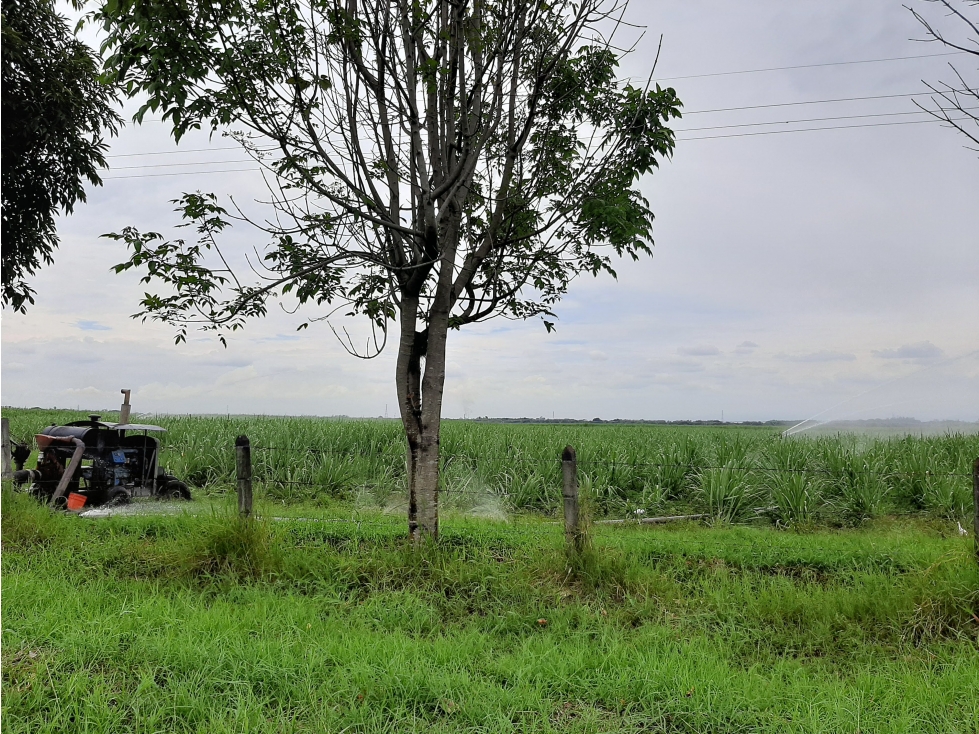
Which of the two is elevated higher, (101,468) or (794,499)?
(101,468)

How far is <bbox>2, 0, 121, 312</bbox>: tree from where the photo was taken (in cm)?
1442

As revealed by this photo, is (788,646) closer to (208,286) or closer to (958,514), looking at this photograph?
(208,286)

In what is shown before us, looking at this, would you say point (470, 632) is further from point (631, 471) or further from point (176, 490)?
point (176, 490)

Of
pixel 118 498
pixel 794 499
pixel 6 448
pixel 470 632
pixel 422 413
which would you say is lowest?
pixel 470 632

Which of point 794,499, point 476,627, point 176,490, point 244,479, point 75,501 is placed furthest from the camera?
point 176,490

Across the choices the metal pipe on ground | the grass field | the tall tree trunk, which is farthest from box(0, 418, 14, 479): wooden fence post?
the tall tree trunk

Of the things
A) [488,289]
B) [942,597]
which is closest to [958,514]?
[942,597]

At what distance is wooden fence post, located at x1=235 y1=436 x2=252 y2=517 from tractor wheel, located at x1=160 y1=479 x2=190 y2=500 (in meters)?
4.03

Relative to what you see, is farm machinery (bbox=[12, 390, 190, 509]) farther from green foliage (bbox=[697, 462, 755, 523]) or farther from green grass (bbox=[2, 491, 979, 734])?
green foliage (bbox=[697, 462, 755, 523])

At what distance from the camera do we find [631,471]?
12117mm

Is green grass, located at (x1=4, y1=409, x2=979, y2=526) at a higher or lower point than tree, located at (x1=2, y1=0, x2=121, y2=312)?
lower

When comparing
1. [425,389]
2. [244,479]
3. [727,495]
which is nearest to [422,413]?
[425,389]

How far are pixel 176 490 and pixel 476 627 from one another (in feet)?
24.1

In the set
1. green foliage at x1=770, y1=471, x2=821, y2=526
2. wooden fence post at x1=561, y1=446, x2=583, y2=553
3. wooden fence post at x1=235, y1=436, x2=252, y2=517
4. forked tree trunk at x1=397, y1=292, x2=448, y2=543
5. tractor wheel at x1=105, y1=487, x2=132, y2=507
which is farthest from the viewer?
green foliage at x1=770, y1=471, x2=821, y2=526
